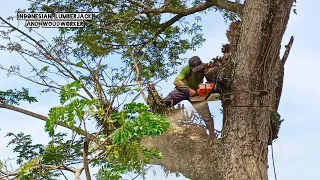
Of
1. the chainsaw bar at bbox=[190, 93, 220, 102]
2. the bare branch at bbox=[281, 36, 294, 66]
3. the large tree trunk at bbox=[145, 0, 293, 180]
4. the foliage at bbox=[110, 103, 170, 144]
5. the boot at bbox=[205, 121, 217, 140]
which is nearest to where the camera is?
the foliage at bbox=[110, 103, 170, 144]

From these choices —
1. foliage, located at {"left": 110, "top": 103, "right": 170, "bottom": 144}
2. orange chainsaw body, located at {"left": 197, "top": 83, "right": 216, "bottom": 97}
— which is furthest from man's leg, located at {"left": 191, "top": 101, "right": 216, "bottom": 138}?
foliage, located at {"left": 110, "top": 103, "right": 170, "bottom": 144}

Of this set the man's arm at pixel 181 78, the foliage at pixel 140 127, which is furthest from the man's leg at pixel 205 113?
the foliage at pixel 140 127

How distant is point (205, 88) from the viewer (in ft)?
18.7

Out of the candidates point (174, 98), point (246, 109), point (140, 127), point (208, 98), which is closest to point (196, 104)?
point (208, 98)

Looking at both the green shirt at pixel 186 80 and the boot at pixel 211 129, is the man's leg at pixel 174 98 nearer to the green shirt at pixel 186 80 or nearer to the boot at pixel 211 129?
the green shirt at pixel 186 80

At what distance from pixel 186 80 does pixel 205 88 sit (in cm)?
38

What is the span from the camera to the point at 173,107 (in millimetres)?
6043

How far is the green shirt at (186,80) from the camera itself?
19.5ft

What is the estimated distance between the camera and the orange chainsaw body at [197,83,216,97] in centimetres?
571

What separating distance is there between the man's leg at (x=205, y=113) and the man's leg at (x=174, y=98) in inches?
8.0

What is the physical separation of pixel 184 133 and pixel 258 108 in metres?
0.91

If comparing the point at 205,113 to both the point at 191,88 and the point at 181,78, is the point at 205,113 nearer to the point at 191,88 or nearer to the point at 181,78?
the point at 191,88

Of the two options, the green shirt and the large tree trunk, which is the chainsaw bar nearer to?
the large tree trunk

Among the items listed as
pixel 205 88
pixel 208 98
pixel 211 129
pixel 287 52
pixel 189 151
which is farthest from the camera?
pixel 287 52
